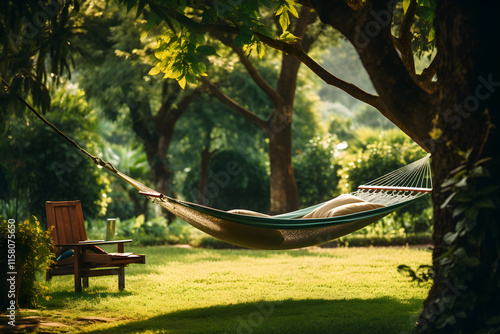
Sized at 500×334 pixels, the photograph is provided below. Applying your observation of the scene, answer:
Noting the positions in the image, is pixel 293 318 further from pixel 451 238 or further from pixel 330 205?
pixel 330 205

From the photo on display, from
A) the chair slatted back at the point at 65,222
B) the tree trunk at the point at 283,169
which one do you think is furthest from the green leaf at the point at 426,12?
the tree trunk at the point at 283,169

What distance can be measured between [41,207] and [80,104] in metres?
1.98

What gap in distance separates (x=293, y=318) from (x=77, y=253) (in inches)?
86.9

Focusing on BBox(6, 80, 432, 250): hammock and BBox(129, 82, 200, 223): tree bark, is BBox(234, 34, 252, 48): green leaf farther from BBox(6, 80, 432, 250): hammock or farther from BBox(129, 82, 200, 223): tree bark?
BBox(129, 82, 200, 223): tree bark

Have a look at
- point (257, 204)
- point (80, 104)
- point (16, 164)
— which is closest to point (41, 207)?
point (16, 164)

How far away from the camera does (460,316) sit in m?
2.74

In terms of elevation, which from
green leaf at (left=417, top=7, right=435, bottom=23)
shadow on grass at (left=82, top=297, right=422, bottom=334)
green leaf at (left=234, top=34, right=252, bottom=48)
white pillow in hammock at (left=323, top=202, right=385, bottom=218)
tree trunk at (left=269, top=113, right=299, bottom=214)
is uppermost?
green leaf at (left=417, top=7, right=435, bottom=23)

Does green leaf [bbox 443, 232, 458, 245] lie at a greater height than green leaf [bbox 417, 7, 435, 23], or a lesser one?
lesser

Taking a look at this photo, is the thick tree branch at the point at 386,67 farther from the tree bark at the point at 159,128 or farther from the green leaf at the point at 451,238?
the tree bark at the point at 159,128

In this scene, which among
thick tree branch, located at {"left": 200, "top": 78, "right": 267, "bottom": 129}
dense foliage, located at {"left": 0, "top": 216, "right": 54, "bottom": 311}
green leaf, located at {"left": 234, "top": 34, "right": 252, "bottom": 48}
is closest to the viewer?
dense foliage, located at {"left": 0, "top": 216, "right": 54, "bottom": 311}

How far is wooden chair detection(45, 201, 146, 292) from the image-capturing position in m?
5.09

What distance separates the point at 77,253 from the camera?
201 inches

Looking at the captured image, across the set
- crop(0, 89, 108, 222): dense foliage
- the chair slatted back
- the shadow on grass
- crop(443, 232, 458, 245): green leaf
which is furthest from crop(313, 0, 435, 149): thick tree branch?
crop(0, 89, 108, 222): dense foliage

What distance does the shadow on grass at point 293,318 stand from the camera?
350 centimetres
